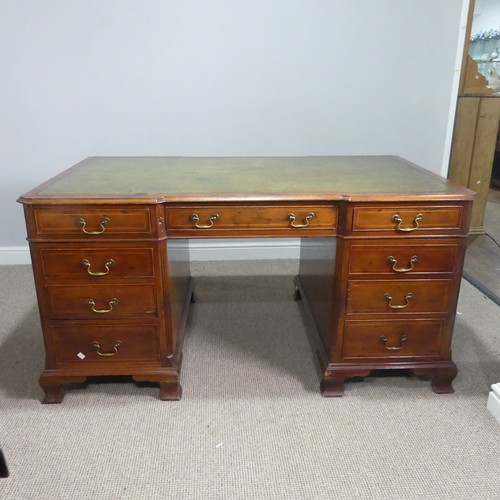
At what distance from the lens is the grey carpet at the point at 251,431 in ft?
4.14

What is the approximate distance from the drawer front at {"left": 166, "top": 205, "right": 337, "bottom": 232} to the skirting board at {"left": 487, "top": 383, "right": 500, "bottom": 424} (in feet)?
2.50

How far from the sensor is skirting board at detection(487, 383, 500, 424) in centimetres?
151

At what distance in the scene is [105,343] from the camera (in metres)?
1.57

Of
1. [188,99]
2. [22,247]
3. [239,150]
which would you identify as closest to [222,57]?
[188,99]

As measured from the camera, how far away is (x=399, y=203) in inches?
56.8

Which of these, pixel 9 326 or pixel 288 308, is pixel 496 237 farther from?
pixel 9 326

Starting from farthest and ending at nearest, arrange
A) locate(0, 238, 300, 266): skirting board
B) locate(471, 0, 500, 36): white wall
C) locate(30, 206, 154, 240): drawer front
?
locate(471, 0, 500, 36): white wall
locate(0, 238, 300, 266): skirting board
locate(30, 206, 154, 240): drawer front

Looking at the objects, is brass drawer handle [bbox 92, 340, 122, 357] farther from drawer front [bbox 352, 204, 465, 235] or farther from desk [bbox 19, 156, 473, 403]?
drawer front [bbox 352, 204, 465, 235]

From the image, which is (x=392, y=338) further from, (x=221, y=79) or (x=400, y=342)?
(x=221, y=79)

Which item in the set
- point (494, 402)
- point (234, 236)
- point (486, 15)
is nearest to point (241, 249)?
point (234, 236)

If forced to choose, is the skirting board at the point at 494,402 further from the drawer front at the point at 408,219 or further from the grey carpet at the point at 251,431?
the drawer front at the point at 408,219

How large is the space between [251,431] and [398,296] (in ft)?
2.13

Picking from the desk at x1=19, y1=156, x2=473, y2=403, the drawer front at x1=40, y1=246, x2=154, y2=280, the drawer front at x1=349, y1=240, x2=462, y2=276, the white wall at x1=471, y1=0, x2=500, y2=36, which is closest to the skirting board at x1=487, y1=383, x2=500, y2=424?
the desk at x1=19, y1=156, x2=473, y2=403

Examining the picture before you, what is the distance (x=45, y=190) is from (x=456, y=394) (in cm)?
156
